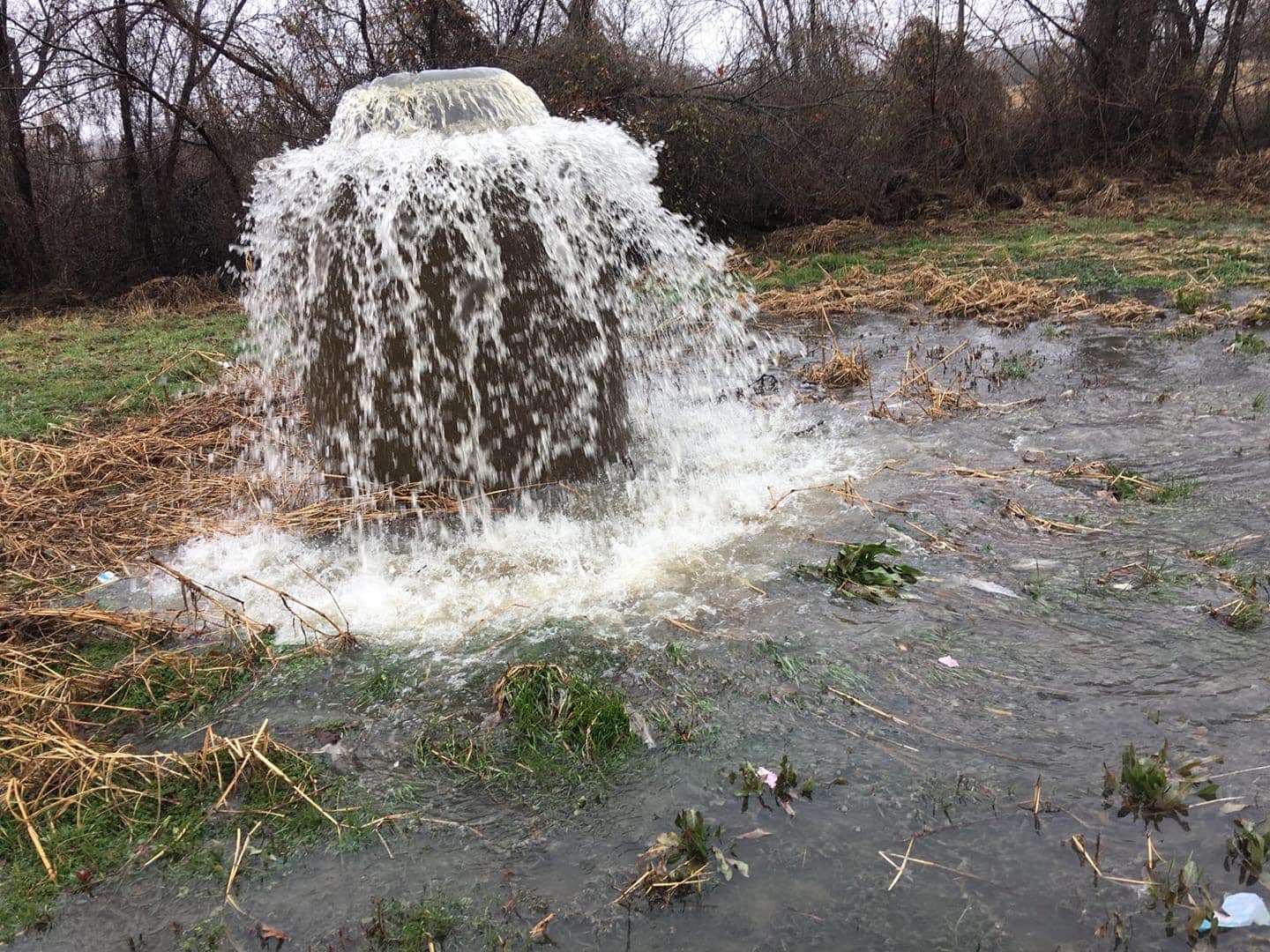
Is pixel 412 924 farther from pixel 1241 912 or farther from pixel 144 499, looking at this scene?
pixel 144 499

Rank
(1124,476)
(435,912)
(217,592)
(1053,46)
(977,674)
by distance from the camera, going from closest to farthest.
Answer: (435,912) < (977,674) < (217,592) < (1124,476) < (1053,46)

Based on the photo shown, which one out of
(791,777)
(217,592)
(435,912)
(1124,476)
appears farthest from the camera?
(1124,476)

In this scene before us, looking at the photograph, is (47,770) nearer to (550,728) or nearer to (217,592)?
(217,592)

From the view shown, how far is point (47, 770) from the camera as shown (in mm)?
2670

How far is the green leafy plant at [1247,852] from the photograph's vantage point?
6.84 ft

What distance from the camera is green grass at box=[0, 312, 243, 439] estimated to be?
666 cm

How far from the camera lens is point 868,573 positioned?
3557mm

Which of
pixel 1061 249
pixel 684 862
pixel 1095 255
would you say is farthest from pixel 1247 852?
pixel 1061 249

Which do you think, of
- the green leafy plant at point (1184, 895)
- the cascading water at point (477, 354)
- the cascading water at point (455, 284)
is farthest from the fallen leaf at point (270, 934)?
the cascading water at point (455, 284)

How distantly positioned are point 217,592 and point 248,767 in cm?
123

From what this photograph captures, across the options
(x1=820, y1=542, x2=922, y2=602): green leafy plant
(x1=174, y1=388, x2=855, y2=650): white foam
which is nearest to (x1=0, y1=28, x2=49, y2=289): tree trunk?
(x1=174, y1=388, x2=855, y2=650): white foam

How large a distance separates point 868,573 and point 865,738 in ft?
3.27

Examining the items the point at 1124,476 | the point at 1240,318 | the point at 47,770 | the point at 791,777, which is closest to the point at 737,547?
the point at 791,777

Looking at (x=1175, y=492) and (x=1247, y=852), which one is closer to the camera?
(x=1247, y=852)
